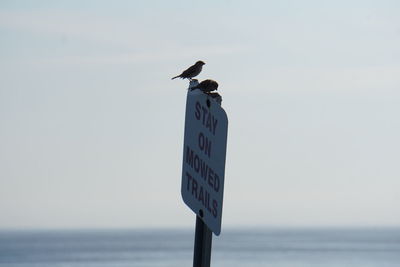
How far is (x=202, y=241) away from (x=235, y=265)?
87.3m

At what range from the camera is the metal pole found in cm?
447

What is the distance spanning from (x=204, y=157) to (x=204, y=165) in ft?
0.10

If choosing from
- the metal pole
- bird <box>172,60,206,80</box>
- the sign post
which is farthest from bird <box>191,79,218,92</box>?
bird <box>172,60,206,80</box>

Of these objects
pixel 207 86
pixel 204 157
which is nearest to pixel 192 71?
pixel 207 86

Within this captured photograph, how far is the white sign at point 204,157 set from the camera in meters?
4.48

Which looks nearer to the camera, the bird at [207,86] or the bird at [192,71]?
the bird at [207,86]

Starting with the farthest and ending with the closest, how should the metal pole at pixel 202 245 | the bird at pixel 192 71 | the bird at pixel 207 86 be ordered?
the bird at pixel 192 71 < the bird at pixel 207 86 < the metal pole at pixel 202 245

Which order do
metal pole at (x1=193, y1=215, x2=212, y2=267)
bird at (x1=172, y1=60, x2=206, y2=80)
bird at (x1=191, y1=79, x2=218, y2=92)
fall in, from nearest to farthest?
metal pole at (x1=193, y1=215, x2=212, y2=267)
bird at (x1=191, y1=79, x2=218, y2=92)
bird at (x1=172, y1=60, x2=206, y2=80)

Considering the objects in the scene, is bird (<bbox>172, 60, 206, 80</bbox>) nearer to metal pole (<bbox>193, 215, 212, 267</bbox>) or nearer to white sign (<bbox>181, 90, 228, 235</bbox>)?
white sign (<bbox>181, 90, 228, 235</bbox>)

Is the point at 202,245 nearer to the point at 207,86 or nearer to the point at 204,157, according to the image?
the point at 204,157

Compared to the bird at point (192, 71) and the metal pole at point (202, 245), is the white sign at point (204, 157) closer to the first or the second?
the metal pole at point (202, 245)

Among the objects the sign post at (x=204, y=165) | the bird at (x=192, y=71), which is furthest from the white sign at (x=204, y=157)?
the bird at (x=192, y=71)

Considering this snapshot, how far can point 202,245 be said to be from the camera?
4523 millimetres

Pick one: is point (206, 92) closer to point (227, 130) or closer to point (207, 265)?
point (227, 130)
